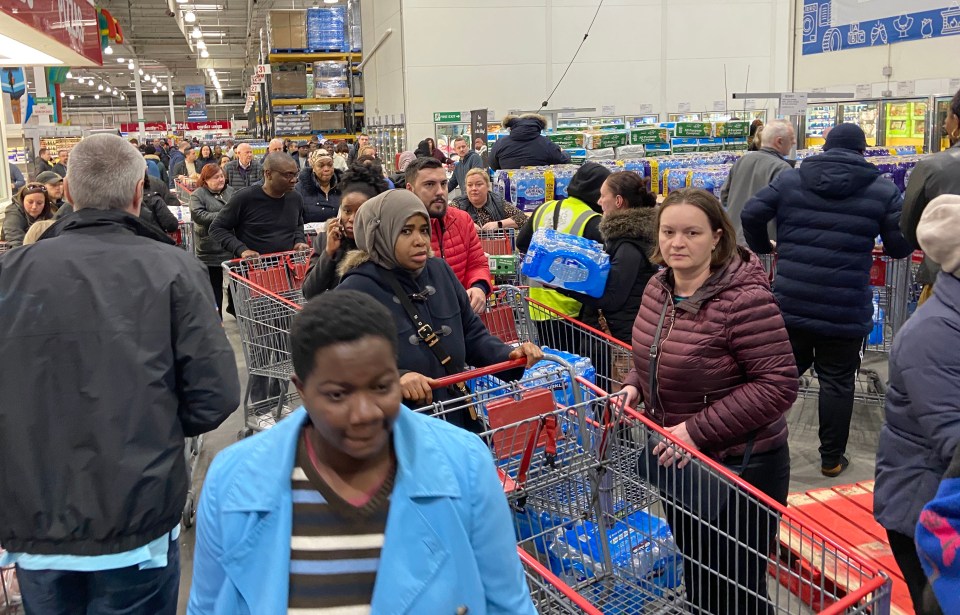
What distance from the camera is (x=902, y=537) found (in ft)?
8.80

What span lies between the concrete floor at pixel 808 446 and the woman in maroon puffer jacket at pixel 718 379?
2.05 meters

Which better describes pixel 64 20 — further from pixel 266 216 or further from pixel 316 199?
pixel 266 216

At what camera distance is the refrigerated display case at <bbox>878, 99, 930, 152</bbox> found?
1132cm

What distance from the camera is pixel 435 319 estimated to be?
3006mm

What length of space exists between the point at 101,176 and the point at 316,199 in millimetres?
5212

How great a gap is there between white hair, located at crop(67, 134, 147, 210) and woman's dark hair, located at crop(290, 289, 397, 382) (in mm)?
1305

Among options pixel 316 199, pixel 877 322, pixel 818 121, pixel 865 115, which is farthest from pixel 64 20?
pixel 818 121

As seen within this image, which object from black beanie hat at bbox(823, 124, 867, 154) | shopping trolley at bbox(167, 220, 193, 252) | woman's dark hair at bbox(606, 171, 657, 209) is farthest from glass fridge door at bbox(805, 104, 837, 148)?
woman's dark hair at bbox(606, 171, 657, 209)

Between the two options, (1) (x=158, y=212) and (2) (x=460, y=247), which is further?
(1) (x=158, y=212)

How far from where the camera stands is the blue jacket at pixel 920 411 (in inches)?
92.9

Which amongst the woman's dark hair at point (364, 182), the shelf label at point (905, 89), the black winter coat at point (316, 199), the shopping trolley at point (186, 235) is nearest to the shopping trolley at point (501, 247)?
the black winter coat at point (316, 199)

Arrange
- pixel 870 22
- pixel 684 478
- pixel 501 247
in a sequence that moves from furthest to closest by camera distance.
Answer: pixel 870 22 → pixel 501 247 → pixel 684 478

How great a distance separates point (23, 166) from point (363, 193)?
16593 millimetres

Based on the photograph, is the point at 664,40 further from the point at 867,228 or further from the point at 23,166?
the point at 867,228
